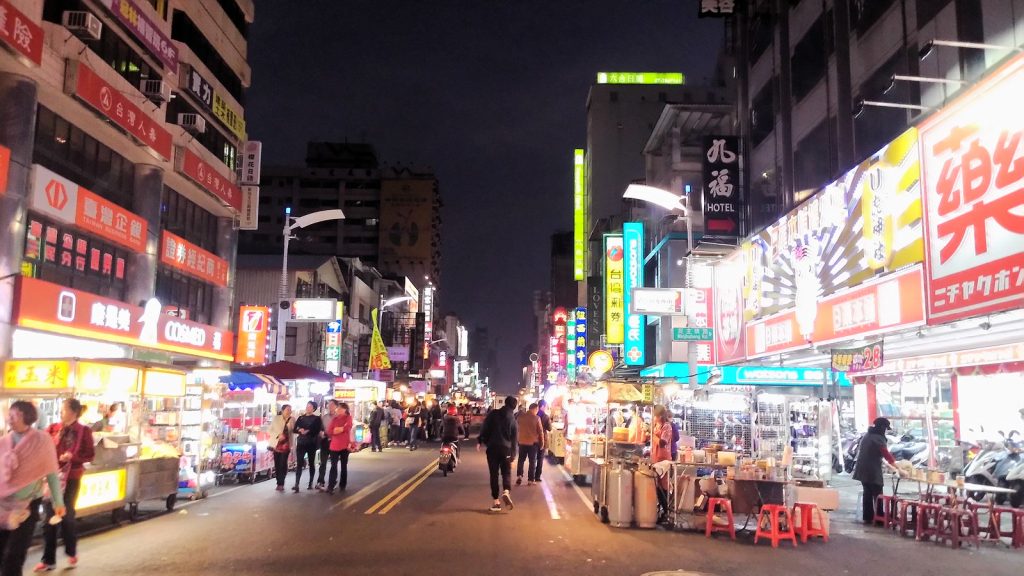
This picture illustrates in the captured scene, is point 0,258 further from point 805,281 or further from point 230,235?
point 805,281

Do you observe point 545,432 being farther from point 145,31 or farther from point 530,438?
point 145,31

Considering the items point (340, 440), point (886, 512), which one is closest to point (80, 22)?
point (340, 440)

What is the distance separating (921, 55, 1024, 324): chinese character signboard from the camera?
754cm

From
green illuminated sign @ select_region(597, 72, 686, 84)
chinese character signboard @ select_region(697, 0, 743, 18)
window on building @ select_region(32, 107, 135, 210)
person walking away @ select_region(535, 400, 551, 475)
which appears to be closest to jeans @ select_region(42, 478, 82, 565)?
person walking away @ select_region(535, 400, 551, 475)

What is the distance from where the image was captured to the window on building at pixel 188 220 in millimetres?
27141

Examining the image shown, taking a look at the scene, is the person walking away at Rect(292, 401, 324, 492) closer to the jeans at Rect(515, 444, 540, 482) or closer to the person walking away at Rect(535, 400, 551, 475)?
the jeans at Rect(515, 444, 540, 482)

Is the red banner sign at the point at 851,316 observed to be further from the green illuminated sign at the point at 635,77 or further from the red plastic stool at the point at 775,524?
the green illuminated sign at the point at 635,77

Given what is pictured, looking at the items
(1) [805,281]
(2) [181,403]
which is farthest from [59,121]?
(1) [805,281]

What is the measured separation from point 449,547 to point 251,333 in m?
21.5

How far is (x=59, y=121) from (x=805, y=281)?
63.0 ft

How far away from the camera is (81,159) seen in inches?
851

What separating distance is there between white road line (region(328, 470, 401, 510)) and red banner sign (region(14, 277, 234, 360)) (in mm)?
8496

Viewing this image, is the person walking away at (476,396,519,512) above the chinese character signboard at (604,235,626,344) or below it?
below

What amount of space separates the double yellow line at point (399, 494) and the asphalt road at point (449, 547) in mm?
68
